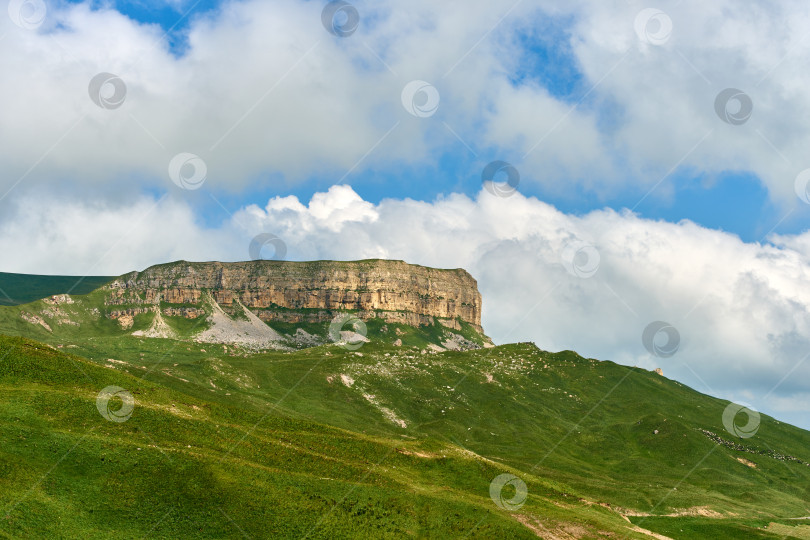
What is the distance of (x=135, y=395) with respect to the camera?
8606 centimetres

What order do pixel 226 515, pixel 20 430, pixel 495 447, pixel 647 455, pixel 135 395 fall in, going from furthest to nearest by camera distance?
1. pixel 647 455
2. pixel 495 447
3. pixel 135 395
4. pixel 20 430
5. pixel 226 515

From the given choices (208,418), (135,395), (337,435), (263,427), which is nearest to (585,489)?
(337,435)

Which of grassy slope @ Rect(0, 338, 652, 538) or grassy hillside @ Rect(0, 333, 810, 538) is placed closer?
grassy slope @ Rect(0, 338, 652, 538)

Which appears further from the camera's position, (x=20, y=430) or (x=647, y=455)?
(x=647, y=455)

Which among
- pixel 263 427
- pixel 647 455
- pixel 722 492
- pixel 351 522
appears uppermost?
pixel 647 455

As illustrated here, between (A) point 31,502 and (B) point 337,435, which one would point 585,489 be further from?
(A) point 31,502

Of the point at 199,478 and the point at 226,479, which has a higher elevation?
the point at 226,479

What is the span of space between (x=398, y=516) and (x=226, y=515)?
57.4 ft

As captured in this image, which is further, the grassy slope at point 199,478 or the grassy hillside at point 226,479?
the grassy hillside at point 226,479

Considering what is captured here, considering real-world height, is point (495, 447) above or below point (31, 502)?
above

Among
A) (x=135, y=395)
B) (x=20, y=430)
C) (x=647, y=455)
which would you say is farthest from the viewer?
(x=647, y=455)

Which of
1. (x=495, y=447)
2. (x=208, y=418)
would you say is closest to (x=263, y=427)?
(x=208, y=418)

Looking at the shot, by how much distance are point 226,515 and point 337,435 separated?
36.2 m

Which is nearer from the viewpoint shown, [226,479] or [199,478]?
[199,478]
